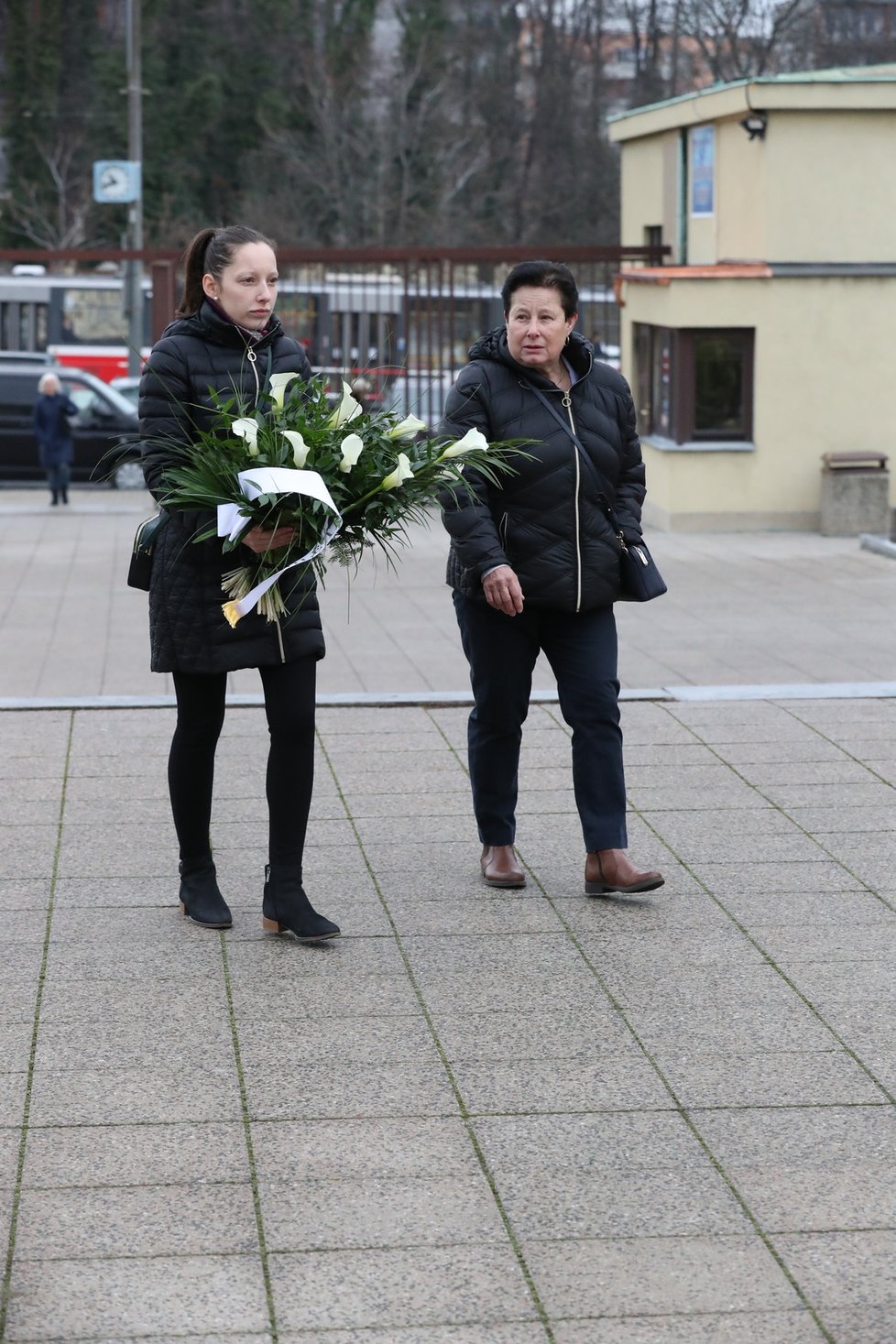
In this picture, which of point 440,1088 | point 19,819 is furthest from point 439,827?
point 440,1088

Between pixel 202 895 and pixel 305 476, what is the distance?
4.22 ft

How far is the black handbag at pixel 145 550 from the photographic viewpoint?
16.4 feet

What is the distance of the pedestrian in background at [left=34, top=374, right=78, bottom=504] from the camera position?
19969mm

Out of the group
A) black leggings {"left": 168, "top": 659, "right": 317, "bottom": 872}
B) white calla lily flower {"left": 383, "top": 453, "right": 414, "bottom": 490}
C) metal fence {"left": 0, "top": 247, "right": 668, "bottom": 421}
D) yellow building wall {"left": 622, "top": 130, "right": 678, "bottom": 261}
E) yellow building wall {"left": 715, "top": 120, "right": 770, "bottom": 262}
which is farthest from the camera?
metal fence {"left": 0, "top": 247, "right": 668, "bottom": 421}

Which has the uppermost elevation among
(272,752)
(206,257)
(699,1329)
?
(206,257)

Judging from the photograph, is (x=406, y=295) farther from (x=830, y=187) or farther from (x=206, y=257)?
(x=206, y=257)

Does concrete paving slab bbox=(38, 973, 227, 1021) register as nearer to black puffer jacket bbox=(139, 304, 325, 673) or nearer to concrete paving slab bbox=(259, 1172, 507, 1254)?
black puffer jacket bbox=(139, 304, 325, 673)

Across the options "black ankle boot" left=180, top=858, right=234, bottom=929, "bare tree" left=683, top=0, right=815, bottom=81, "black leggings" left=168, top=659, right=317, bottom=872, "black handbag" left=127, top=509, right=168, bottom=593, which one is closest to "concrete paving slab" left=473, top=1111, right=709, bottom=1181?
"black leggings" left=168, top=659, right=317, bottom=872

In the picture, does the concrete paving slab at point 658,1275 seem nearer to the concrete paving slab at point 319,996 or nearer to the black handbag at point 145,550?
the concrete paving slab at point 319,996

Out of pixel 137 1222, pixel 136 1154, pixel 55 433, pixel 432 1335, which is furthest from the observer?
pixel 55 433

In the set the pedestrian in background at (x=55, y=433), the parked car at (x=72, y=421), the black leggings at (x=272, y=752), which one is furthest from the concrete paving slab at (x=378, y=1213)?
the parked car at (x=72, y=421)

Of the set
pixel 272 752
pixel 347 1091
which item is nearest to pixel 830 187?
pixel 272 752

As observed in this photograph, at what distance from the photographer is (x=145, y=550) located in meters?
5.04

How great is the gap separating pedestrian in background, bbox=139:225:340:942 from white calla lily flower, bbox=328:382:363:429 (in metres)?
0.19
